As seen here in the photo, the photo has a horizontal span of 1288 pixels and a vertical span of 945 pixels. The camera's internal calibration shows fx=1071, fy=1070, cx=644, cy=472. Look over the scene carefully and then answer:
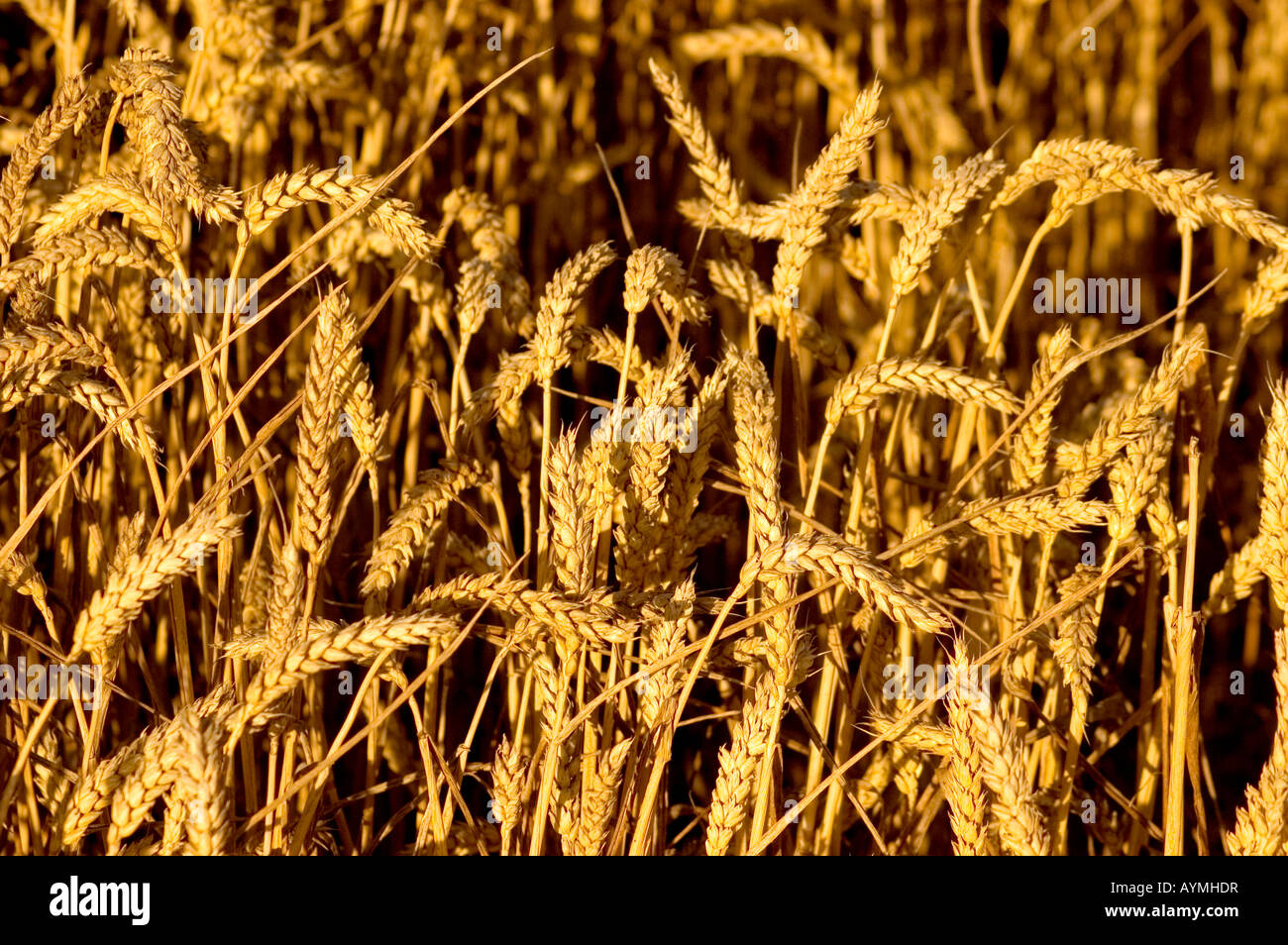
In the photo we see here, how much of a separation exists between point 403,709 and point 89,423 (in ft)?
1.71

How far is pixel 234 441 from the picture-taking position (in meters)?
1.43

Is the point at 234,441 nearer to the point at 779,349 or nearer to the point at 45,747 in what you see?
the point at 45,747

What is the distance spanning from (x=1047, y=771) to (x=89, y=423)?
1.19 m

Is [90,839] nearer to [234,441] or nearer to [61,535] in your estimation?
[61,535]

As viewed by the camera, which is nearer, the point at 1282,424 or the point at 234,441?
the point at 1282,424

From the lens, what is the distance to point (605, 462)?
3.14 ft

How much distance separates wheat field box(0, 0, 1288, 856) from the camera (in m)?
0.89

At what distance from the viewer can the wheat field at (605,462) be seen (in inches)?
34.9

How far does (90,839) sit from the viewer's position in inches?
46.4
